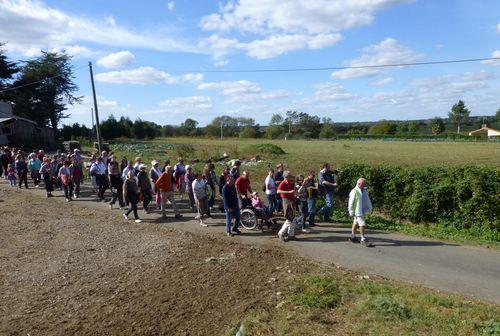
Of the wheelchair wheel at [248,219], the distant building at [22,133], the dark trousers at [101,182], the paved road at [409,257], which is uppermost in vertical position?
the distant building at [22,133]

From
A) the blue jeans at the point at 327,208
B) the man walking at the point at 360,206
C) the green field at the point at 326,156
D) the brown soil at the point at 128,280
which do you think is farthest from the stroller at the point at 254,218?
the green field at the point at 326,156

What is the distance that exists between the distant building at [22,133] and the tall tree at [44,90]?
1067 centimetres

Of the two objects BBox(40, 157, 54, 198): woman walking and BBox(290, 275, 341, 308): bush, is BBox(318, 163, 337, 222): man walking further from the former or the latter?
BBox(40, 157, 54, 198): woman walking

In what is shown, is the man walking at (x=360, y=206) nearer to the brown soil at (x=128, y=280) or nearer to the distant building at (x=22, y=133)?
the brown soil at (x=128, y=280)

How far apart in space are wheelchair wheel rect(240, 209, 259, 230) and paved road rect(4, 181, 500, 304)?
0.30 meters

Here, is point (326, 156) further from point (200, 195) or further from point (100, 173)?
point (200, 195)

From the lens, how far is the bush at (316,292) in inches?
264

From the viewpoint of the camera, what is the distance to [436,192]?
37.5 feet

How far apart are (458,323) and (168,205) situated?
36.1ft

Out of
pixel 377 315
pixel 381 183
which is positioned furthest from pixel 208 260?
pixel 381 183

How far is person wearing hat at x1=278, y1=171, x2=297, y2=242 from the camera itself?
34.0 ft

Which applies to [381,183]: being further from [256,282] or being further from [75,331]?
[75,331]

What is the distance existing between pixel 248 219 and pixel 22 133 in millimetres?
35855

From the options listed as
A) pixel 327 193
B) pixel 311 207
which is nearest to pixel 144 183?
pixel 311 207
